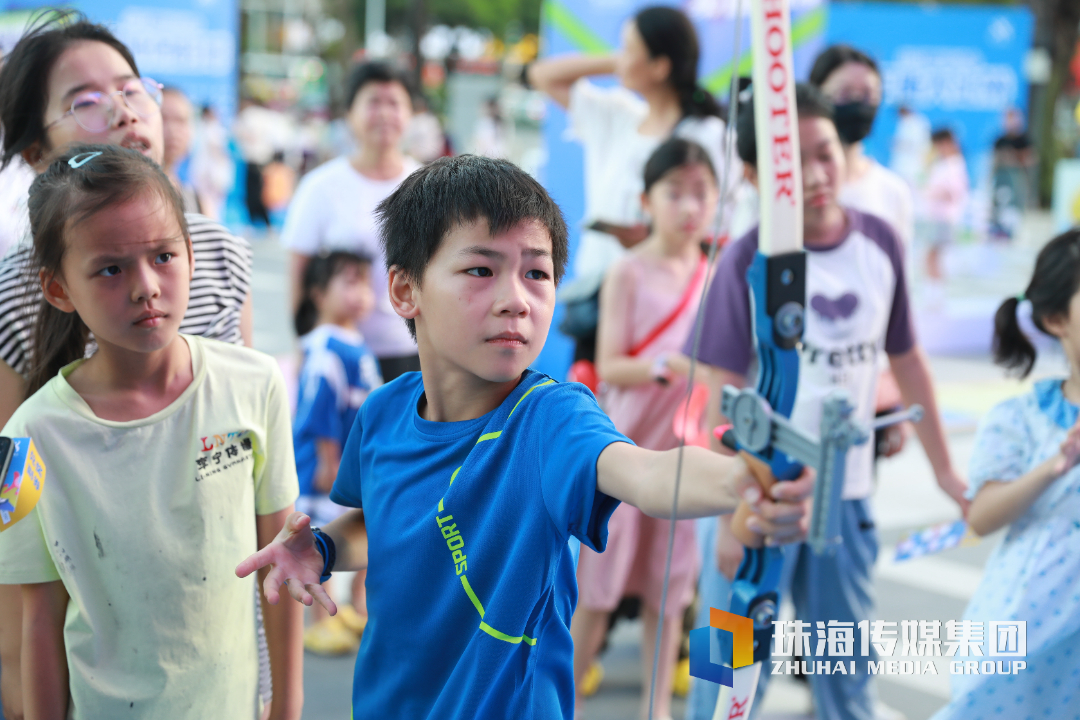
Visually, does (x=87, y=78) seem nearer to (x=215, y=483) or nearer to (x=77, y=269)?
(x=77, y=269)

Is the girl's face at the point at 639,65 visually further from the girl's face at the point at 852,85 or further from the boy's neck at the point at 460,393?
the boy's neck at the point at 460,393

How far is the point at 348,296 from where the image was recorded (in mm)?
3857

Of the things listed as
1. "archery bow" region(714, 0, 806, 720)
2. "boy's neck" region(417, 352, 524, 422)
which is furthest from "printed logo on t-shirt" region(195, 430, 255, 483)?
"archery bow" region(714, 0, 806, 720)

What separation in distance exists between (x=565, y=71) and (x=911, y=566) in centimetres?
264

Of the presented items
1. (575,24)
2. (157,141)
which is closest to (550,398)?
(157,141)

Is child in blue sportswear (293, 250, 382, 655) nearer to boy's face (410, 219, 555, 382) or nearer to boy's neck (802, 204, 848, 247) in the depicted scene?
boy's neck (802, 204, 848, 247)

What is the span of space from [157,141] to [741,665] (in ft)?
4.86

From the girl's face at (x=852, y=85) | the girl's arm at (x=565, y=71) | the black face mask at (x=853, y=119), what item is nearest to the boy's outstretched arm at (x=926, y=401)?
the black face mask at (x=853, y=119)

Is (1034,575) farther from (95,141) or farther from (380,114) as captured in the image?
(380,114)

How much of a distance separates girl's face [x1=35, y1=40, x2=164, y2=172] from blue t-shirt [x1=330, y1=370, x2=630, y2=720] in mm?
865

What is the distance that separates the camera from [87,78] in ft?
6.66

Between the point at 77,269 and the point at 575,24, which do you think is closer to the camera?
the point at 77,269

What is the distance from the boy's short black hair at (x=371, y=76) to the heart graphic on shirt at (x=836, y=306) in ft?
Result: 7.01

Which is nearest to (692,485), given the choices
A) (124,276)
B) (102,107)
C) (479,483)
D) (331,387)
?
(479,483)
